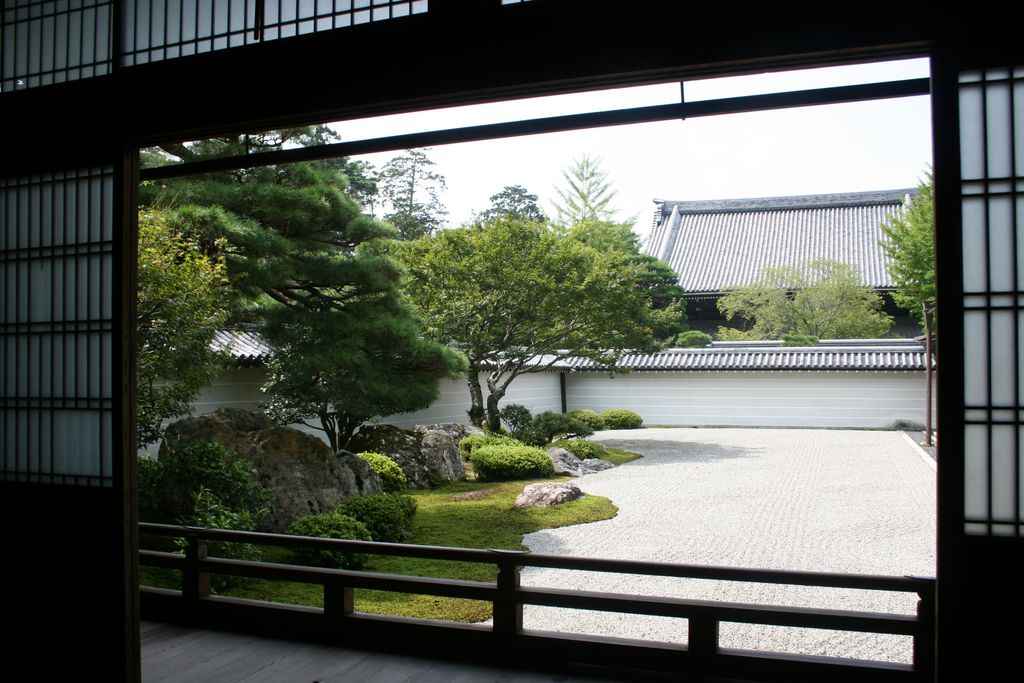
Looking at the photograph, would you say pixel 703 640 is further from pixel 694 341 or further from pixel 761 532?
pixel 694 341

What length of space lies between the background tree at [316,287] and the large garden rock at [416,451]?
1520mm

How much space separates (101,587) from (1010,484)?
10.1ft

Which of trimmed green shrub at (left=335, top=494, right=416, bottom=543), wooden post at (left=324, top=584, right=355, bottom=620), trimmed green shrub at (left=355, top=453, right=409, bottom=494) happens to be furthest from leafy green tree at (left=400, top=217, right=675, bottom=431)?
wooden post at (left=324, top=584, right=355, bottom=620)

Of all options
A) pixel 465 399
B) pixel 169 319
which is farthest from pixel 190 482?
pixel 465 399

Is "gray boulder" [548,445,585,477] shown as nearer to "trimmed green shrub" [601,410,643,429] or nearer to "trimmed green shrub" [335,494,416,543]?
"trimmed green shrub" [335,494,416,543]

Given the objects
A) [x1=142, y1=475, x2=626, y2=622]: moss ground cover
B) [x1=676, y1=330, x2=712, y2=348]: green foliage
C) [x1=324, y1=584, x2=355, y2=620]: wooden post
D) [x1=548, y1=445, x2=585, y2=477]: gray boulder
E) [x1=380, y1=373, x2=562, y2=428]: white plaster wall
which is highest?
[x1=676, y1=330, x2=712, y2=348]: green foliage

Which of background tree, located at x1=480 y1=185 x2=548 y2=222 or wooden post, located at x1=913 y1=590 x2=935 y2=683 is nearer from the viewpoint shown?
wooden post, located at x1=913 y1=590 x2=935 y2=683

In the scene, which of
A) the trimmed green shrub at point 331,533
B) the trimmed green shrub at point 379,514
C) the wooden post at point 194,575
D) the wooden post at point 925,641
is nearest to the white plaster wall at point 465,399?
the trimmed green shrub at point 379,514

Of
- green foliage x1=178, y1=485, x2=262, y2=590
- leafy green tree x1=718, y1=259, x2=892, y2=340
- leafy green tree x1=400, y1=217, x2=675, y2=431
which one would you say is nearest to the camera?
green foliage x1=178, y1=485, x2=262, y2=590

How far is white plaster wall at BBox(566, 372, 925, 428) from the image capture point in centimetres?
1692

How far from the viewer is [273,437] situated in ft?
24.2

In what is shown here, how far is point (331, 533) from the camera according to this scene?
6066 millimetres

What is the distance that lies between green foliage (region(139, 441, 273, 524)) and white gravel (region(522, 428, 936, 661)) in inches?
91.3

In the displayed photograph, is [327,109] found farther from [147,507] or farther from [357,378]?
[357,378]
